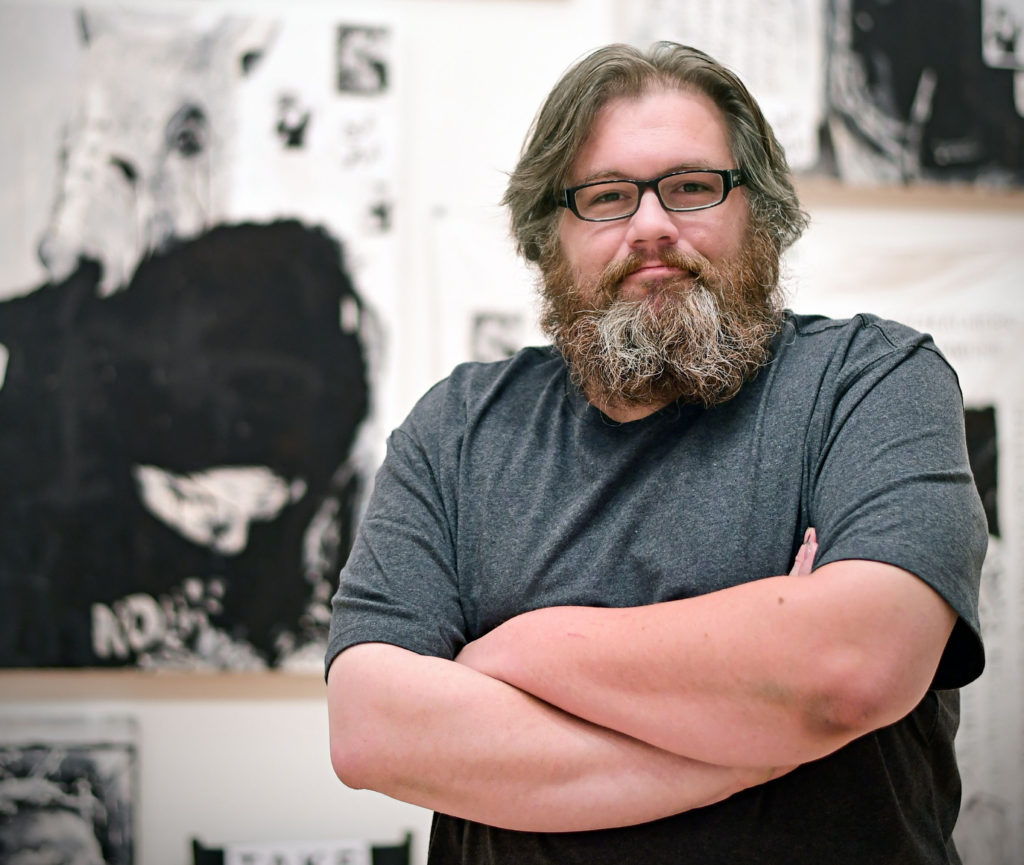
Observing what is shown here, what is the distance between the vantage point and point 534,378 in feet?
3.93

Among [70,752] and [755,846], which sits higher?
[755,846]

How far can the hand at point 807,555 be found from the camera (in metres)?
0.88

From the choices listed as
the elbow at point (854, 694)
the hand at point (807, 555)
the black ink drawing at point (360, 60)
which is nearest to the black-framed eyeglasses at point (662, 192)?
the hand at point (807, 555)

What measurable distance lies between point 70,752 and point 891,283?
6.69ft

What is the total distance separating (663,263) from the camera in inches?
42.7

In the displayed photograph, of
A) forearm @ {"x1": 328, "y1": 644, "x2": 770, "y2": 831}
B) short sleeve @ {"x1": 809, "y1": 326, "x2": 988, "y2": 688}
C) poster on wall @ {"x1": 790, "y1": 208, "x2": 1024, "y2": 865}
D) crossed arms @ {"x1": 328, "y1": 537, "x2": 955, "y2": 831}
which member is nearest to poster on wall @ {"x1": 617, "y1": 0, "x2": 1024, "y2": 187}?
poster on wall @ {"x1": 790, "y1": 208, "x2": 1024, "y2": 865}

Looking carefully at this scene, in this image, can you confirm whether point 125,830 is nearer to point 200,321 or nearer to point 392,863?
point 392,863

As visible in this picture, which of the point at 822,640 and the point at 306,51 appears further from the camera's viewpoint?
the point at 306,51

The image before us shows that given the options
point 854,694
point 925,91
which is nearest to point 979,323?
point 925,91

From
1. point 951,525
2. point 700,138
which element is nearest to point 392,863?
point 951,525

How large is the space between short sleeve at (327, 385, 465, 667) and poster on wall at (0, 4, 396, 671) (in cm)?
67

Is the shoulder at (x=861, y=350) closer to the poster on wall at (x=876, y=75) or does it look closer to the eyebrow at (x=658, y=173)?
the eyebrow at (x=658, y=173)

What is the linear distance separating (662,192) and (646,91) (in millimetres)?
155

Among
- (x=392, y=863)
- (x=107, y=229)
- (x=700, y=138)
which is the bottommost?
(x=392, y=863)
